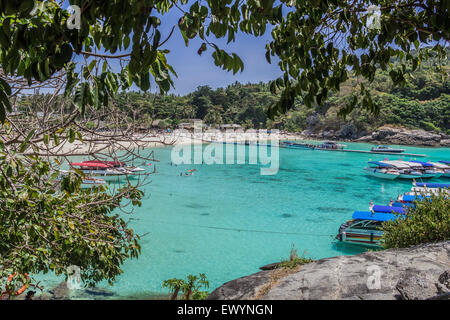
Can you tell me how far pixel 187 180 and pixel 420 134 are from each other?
125 feet

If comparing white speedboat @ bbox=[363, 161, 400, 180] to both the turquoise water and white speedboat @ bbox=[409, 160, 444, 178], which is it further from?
white speedboat @ bbox=[409, 160, 444, 178]

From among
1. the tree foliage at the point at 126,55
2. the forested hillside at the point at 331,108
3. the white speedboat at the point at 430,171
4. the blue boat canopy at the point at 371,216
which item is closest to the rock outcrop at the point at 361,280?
the tree foliage at the point at 126,55

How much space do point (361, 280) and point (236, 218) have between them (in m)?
10.8

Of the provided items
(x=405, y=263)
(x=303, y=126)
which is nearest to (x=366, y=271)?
(x=405, y=263)

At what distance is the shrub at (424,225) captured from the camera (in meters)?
5.05

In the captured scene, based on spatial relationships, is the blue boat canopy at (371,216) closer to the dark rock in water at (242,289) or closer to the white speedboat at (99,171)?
the dark rock in water at (242,289)

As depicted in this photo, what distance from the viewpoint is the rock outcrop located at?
3.04 meters

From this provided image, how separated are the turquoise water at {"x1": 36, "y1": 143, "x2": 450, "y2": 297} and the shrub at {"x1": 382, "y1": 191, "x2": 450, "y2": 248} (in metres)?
4.48

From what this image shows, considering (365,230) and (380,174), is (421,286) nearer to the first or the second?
(365,230)

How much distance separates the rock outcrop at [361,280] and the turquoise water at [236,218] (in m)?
2.13

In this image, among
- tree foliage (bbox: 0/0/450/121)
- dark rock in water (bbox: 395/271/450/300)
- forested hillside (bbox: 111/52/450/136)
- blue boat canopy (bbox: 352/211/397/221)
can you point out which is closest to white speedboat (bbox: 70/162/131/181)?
tree foliage (bbox: 0/0/450/121)

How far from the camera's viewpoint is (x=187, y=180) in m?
22.1

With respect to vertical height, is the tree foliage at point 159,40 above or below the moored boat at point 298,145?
above

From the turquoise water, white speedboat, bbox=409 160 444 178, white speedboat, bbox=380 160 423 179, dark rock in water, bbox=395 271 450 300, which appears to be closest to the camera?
dark rock in water, bbox=395 271 450 300
